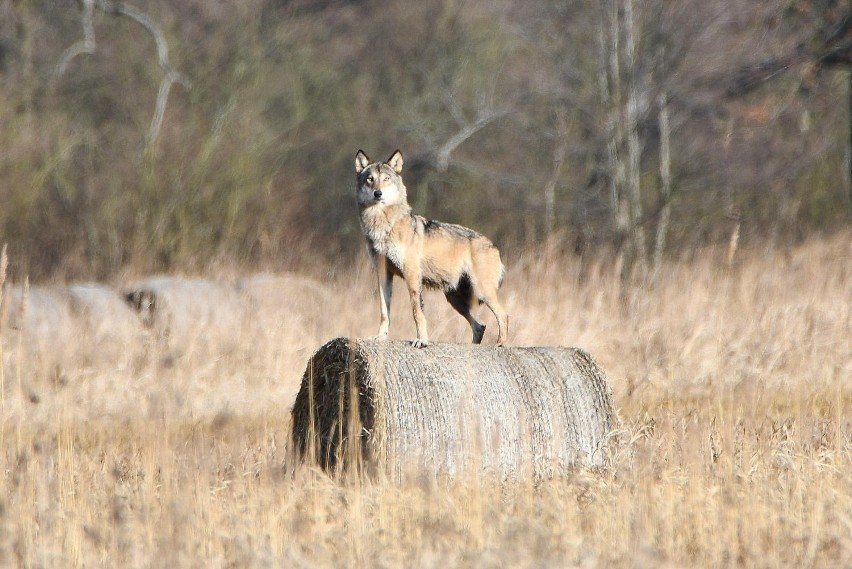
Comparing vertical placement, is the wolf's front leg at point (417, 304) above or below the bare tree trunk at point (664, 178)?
below

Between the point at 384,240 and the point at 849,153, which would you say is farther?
the point at 849,153

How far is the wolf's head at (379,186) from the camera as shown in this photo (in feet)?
28.4

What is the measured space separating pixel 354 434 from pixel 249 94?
41.0 ft

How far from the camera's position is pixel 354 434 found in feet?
21.9

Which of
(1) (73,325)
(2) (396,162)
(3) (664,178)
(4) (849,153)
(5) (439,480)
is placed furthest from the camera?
(4) (849,153)

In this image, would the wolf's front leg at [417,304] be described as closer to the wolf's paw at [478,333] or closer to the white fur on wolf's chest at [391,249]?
the white fur on wolf's chest at [391,249]

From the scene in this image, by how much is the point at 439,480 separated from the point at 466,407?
1.86 feet

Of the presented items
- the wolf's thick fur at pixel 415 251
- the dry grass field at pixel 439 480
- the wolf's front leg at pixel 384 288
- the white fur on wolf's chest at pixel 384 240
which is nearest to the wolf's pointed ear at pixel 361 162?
the wolf's thick fur at pixel 415 251

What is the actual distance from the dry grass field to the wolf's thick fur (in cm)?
140

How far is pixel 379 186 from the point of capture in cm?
868

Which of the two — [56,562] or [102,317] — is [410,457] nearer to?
[56,562]

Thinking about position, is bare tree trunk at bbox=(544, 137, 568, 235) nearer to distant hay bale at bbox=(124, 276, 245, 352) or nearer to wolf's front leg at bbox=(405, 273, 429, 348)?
distant hay bale at bbox=(124, 276, 245, 352)

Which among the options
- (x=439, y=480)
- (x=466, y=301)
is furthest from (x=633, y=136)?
(x=439, y=480)

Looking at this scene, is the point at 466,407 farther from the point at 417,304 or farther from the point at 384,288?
the point at 384,288
